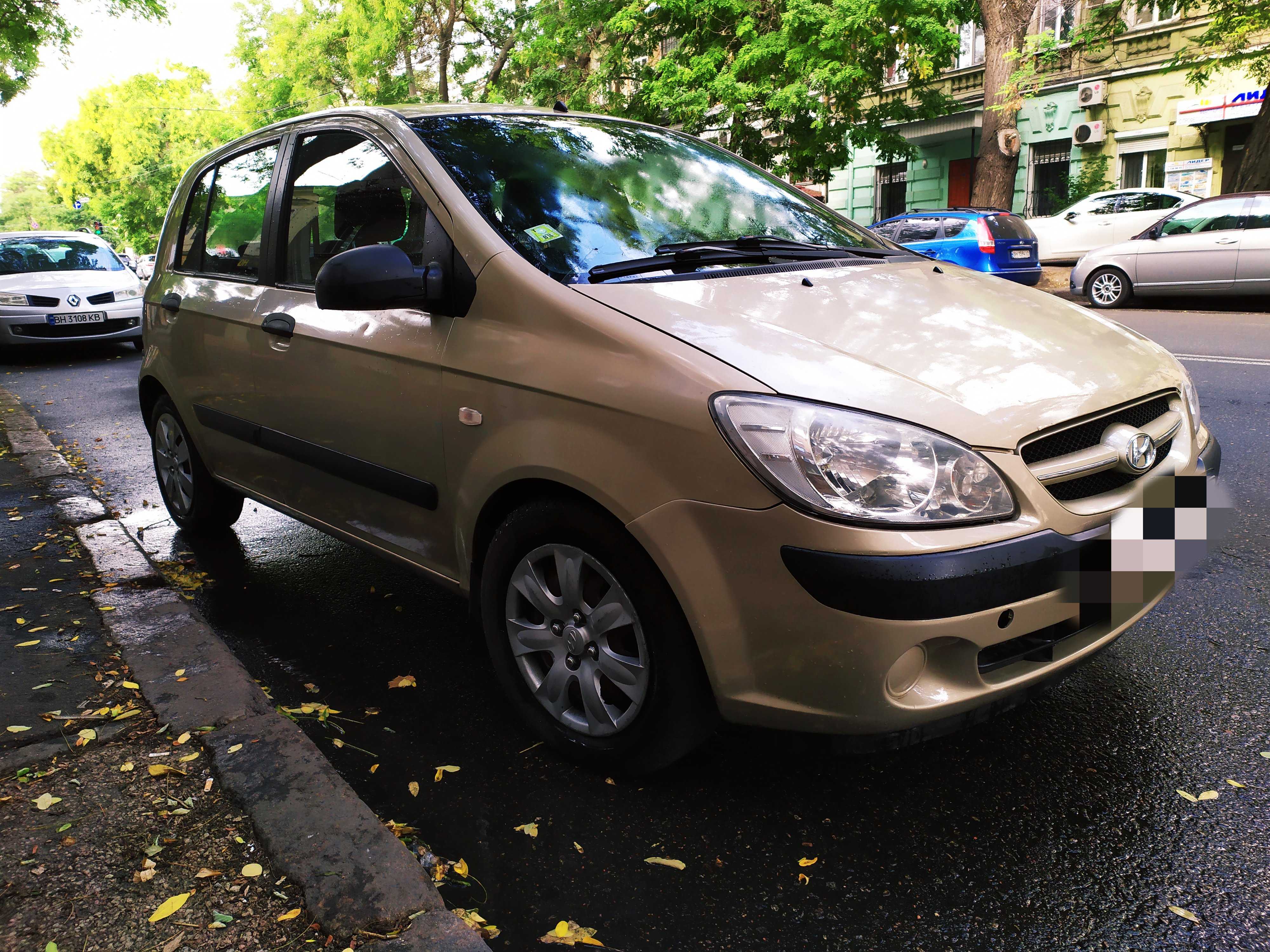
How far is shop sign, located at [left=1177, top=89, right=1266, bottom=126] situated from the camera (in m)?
19.6

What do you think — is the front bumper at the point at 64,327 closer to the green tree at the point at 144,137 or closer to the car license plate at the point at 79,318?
the car license plate at the point at 79,318

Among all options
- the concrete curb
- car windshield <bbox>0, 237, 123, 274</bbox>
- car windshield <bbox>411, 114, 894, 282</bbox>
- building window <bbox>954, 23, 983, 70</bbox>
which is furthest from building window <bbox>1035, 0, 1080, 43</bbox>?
the concrete curb

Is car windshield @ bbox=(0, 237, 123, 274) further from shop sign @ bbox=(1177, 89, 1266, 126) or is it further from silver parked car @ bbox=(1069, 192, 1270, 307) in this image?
shop sign @ bbox=(1177, 89, 1266, 126)

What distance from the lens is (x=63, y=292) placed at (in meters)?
12.1

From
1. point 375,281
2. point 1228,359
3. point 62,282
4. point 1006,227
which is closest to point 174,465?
point 375,281

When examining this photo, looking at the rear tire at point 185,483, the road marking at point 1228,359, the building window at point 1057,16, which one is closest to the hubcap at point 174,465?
the rear tire at point 185,483

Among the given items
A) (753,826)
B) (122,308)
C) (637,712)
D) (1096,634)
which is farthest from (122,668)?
(122,308)

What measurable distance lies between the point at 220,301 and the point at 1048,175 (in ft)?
80.6

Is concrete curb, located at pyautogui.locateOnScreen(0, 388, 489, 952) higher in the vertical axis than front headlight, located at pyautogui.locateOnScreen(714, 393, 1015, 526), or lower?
lower

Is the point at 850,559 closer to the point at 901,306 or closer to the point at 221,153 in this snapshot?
the point at 901,306

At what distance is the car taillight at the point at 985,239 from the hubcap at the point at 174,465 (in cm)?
1274

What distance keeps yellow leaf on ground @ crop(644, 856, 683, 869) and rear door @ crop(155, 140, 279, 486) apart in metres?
2.33

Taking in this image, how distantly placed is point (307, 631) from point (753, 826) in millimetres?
1963

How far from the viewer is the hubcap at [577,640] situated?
2.35 m
